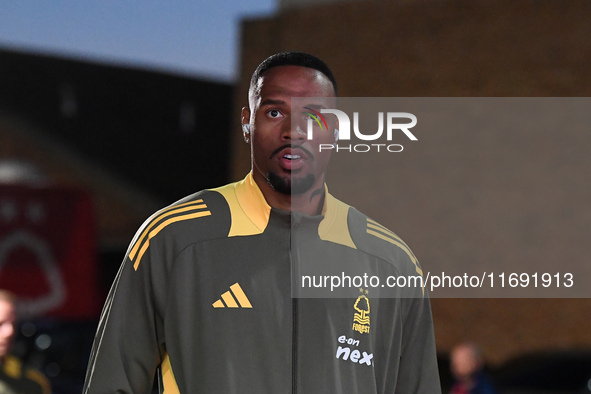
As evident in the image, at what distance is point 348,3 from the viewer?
542 inches

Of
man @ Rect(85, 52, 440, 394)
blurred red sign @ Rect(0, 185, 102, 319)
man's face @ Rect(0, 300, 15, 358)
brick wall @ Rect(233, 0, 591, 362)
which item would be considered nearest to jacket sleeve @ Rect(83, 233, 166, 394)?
man @ Rect(85, 52, 440, 394)

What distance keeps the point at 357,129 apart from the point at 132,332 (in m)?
0.80

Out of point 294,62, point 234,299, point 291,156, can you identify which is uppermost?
point 294,62

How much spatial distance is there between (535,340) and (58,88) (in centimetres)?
999

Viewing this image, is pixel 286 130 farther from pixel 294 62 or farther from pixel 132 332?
pixel 132 332

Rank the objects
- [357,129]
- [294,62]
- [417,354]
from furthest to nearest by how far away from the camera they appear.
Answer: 1. [357,129]
2. [417,354]
3. [294,62]

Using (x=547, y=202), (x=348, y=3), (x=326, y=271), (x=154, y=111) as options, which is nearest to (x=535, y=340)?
(x=547, y=202)

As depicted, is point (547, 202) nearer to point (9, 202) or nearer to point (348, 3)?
point (348, 3)

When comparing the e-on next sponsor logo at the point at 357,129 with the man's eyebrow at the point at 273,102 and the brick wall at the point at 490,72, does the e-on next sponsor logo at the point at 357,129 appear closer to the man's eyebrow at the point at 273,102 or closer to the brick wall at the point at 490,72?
the man's eyebrow at the point at 273,102

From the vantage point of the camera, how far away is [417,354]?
2250 mm

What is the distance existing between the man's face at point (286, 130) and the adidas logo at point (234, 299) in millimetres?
276

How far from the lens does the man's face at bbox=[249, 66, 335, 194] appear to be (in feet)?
6.95

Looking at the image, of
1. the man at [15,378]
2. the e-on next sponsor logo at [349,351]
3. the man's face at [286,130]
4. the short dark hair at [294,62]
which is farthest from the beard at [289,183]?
the man at [15,378]

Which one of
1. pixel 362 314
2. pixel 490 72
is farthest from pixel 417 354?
pixel 490 72
